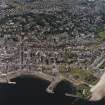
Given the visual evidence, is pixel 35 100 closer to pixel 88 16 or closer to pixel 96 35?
pixel 96 35

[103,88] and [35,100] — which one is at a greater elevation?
[103,88]

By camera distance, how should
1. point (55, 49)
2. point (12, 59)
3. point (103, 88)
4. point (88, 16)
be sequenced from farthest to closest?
1. point (88, 16)
2. point (55, 49)
3. point (12, 59)
4. point (103, 88)

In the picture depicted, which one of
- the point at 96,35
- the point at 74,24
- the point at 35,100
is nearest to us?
the point at 35,100

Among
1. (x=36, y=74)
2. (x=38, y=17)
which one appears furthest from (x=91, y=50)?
(x=38, y=17)

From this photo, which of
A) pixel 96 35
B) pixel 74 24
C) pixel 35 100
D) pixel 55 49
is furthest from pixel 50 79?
pixel 74 24

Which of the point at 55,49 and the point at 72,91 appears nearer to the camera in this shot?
the point at 72,91

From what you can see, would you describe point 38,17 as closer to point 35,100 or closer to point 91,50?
point 91,50

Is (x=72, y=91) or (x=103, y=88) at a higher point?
(x=103, y=88)

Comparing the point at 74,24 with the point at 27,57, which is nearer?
the point at 27,57

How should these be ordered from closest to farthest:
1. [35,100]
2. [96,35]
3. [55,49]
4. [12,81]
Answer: [35,100]
[12,81]
[55,49]
[96,35]
